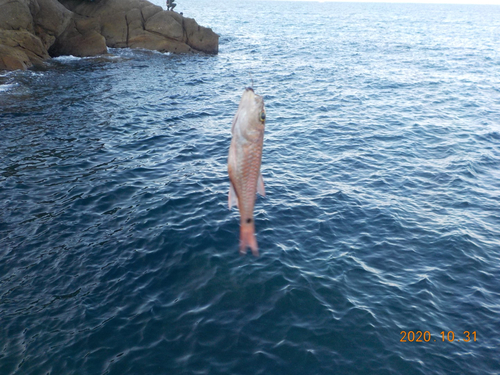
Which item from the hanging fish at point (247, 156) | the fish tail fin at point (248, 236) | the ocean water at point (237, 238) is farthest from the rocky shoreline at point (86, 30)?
the fish tail fin at point (248, 236)

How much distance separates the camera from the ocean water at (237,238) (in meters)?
9.82

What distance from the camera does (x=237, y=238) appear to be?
14.0 metres

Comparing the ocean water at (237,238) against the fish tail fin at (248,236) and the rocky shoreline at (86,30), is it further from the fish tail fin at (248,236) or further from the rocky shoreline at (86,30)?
the rocky shoreline at (86,30)

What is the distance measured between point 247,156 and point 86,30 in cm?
4439

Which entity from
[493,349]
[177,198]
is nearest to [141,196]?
[177,198]

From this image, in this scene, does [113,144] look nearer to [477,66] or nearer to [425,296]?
[425,296]

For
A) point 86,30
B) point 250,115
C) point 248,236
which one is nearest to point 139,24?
point 86,30

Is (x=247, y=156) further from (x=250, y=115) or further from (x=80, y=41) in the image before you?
(x=80, y=41)

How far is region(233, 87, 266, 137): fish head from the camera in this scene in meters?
4.65

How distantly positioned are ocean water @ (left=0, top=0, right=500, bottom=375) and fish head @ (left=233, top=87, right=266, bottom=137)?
6.66 meters

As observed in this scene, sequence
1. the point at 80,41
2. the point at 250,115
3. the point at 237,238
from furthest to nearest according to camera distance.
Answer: the point at 80,41 < the point at 237,238 < the point at 250,115

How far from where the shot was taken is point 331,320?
10641 mm

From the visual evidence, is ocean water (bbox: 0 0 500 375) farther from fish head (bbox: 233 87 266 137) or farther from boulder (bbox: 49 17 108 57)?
boulder (bbox: 49 17 108 57)

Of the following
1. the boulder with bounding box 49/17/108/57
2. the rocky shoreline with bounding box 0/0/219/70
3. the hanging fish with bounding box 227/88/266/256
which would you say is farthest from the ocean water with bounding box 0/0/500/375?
the boulder with bounding box 49/17/108/57
